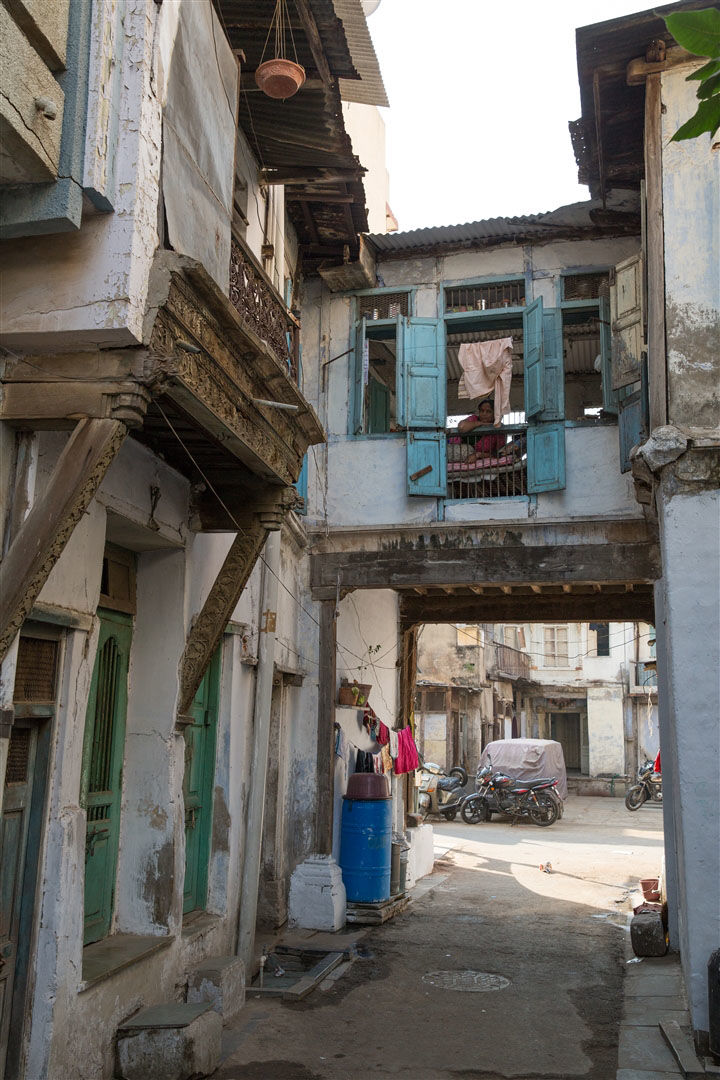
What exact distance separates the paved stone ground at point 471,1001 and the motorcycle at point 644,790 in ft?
39.9

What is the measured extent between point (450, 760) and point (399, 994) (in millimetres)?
22864

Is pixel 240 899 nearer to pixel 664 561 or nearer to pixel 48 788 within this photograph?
pixel 48 788

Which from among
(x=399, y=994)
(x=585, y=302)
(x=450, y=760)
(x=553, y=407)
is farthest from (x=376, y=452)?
(x=450, y=760)

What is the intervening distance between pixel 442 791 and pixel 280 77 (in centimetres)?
2036

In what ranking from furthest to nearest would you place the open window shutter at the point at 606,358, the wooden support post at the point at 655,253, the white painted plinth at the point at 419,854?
the white painted plinth at the point at 419,854, the open window shutter at the point at 606,358, the wooden support post at the point at 655,253

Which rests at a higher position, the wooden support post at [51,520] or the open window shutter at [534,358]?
the open window shutter at [534,358]

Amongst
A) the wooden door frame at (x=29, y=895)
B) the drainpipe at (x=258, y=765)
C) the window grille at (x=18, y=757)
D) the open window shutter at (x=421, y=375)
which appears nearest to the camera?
the wooden door frame at (x=29, y=895)

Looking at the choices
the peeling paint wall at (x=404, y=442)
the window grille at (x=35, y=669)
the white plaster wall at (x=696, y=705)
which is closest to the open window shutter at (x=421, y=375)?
the peeling paint wall at (x=404, y=442)

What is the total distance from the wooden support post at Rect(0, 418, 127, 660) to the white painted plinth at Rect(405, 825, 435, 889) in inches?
380

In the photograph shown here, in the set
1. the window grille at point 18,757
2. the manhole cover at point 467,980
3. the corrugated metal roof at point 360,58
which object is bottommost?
the manhole cover at point 467,980

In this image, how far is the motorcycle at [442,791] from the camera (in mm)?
23141

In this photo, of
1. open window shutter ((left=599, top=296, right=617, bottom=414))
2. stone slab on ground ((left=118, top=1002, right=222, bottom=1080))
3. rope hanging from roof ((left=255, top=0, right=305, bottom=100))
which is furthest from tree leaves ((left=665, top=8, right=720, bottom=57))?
open window shutter ((left=599, top=296, right=617, bottom=414))

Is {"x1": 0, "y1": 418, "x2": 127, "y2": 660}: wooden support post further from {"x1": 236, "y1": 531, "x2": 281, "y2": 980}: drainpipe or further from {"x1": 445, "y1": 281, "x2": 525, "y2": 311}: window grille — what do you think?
{"x1": 445, "y1": 281, "x2": 525, "y2": 311}: window grille

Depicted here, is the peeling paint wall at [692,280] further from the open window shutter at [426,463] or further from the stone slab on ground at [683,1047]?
the stone slab on ground at [683,1047]
